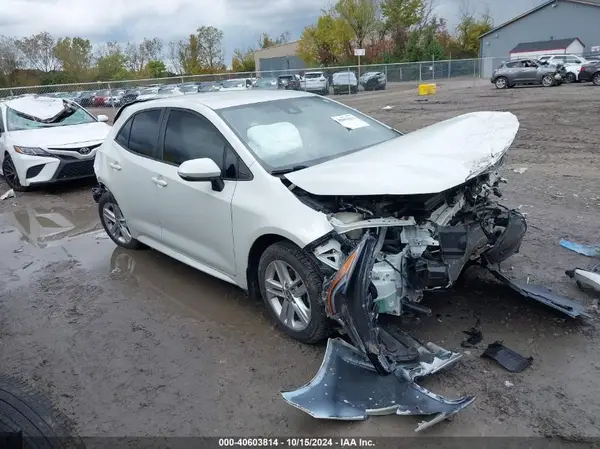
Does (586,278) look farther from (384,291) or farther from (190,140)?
(190,140)

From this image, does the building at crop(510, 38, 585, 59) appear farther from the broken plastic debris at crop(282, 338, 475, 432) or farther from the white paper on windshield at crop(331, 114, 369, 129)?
the broken plastic debris at crop(282, 338, 475, 432)

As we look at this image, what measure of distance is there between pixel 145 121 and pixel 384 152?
2571mm

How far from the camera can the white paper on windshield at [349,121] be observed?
470 cm

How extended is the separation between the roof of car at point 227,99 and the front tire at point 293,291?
154 centimetres

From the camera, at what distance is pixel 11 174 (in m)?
9.84

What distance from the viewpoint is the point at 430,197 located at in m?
3.42

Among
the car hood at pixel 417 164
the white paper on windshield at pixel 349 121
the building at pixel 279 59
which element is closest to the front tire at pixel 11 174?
the white paper on windshield at pixel 349 121

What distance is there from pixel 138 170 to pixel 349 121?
6.91ft

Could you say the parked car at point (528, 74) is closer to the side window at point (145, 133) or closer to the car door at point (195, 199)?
the side window at point (145, 133)

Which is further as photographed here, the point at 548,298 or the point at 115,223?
the point at 115,223

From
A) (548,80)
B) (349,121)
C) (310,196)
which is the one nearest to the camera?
(310,196)

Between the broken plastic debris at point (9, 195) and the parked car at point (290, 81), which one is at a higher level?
the parked car at point (290, 81)

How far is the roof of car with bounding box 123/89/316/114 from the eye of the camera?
4.52 m

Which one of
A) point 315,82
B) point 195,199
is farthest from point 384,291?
point 315,82
